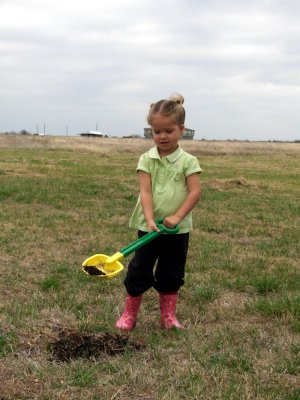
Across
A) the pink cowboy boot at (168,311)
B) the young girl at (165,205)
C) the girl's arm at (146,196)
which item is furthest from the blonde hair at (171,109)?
the pink cowboy boot at (168,311)

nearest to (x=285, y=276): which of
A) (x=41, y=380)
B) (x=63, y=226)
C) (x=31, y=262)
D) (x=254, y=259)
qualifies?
(x=254, y=259)

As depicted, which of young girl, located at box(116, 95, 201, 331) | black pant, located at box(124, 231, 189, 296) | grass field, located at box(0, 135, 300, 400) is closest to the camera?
grass field, located at box(0, 135, 300, 400)

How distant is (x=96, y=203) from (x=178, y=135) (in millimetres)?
7533

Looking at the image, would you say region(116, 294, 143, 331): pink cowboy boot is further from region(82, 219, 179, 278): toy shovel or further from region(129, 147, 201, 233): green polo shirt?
region(129, 147, 201, 233): green polo shirt

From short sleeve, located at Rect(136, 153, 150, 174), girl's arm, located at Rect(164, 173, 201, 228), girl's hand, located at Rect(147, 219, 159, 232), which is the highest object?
short sleeve, located at Rect(136, 153, 150, 174)

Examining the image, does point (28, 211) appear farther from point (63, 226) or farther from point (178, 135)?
point (178, 135)

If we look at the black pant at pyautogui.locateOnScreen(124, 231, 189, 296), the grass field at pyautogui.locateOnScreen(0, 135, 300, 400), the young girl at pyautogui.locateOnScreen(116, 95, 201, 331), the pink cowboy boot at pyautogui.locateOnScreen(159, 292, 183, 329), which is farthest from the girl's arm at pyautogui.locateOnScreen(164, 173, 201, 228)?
the grass field at pyautogui.locateOnScreen(0, 135, 300, 400)

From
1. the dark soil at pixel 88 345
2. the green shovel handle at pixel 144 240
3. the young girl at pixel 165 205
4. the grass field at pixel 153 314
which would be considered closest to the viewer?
the grass field at pixel 153 314

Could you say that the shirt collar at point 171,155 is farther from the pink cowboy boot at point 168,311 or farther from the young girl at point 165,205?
the pink cowboy boot at point 168,311

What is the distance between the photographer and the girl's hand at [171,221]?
146 inches

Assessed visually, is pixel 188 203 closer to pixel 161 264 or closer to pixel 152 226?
pixel 152 226

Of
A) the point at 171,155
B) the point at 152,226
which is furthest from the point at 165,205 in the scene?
the point at 171,155

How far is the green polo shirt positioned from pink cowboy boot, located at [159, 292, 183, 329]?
0.60 meters

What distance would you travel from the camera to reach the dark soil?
3439 mm
